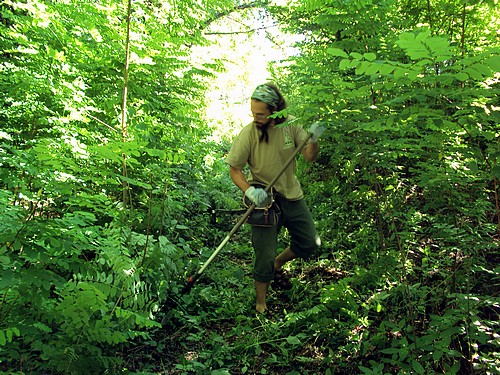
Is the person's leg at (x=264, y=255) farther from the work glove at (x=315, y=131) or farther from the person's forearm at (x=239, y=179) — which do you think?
the work glove at (x=315, y=131)

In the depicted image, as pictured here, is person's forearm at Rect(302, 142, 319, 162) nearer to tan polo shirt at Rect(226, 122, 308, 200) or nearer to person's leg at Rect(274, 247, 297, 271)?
tan polo shirt at Rect(226, 122, 308, 200)

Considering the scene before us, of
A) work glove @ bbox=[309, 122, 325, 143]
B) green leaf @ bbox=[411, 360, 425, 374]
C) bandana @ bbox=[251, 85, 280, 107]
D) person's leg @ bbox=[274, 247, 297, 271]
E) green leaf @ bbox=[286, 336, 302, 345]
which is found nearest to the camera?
green leaf @ bbox=[411, 360, 425, 374]

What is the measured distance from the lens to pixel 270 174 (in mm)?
4172

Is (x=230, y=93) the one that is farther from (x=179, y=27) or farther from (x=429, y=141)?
(x=429, y=141)

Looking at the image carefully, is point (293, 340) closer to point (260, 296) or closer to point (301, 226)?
point (260, 296)

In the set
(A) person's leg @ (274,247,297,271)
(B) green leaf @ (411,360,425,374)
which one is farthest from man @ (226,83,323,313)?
(B) green leaf @ (411,360,425,374)

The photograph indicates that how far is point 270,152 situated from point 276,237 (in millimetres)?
942

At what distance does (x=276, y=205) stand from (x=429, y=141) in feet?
6.13

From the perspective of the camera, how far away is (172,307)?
13.1 feet

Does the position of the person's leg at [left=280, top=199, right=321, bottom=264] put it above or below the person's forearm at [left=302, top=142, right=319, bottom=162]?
below

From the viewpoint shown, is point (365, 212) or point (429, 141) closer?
point (429, 141)

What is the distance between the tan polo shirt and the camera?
4105mm

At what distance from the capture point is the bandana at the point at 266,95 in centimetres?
384

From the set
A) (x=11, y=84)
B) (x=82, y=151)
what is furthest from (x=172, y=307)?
(x=11, y=84)
